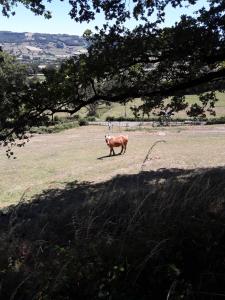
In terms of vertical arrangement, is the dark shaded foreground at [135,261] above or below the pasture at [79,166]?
above

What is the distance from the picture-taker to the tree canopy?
10.7m

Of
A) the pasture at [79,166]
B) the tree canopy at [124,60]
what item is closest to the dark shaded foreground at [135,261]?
the tree canopy at [124,60]

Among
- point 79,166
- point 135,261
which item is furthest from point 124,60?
point 79,166

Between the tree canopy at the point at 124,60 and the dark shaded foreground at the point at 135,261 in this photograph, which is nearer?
the dark shaded foreground at the point at 135,261

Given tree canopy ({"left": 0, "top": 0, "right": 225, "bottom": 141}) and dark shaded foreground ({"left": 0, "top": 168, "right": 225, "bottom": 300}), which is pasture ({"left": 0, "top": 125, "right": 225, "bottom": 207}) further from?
dark shaded foreground ({"left": 0, "top": 168, "right": 225, "bottom": 300})

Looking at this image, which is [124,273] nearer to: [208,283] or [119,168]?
[208,283]

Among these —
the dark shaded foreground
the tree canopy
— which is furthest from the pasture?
the dark shaded foreground

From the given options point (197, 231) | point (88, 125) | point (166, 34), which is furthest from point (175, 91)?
point (88, 125)

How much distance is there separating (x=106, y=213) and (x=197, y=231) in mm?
1713

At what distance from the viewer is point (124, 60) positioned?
35.8 ft

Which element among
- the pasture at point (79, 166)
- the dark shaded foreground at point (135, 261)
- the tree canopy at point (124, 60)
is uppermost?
the tree canopy at point (124, 60)

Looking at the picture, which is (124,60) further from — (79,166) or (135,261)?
(79,166)

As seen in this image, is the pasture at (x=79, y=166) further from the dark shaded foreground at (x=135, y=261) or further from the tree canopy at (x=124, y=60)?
the dark shaded foreground at (x=135, y=261)

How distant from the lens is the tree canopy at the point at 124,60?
423 inches
